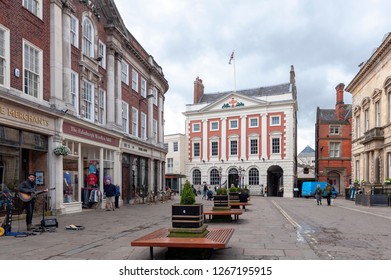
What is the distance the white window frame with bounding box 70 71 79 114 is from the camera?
1815 cm

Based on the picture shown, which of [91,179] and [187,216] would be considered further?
[91,179]

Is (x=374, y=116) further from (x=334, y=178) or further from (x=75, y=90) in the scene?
(x=75, y=90)

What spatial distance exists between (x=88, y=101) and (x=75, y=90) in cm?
153

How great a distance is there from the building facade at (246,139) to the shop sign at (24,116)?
35736mm

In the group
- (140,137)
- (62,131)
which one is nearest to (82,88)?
(62,131)

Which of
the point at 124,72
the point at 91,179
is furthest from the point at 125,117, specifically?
the point at 91,179

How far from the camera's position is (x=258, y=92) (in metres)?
55.1

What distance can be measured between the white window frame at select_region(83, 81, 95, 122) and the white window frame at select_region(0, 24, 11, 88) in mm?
6166

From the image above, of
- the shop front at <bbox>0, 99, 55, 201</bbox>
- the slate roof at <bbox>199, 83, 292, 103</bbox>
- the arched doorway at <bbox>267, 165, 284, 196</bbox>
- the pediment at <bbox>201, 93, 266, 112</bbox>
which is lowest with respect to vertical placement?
the arched doorway at <bbox>267, 165, 284, 196</bbox>

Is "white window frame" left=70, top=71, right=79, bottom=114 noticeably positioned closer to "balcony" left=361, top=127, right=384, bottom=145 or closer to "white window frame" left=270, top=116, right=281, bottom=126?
"balcony" left=361, top=127, right=384, bottom=145

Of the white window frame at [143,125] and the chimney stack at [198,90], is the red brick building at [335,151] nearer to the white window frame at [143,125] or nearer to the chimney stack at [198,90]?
the chimney stack at [198,90]

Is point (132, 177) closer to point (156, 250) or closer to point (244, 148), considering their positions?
point (156, 250)

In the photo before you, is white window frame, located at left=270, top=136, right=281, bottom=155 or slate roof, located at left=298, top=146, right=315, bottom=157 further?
slate roof, located at left=298, top=146, right=315, bottom=157

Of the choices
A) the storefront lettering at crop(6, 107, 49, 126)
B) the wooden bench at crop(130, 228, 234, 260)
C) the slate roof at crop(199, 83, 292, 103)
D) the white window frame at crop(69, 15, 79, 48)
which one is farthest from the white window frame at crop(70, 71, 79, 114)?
the slate roof at crop(199, 83, 292, 103)
